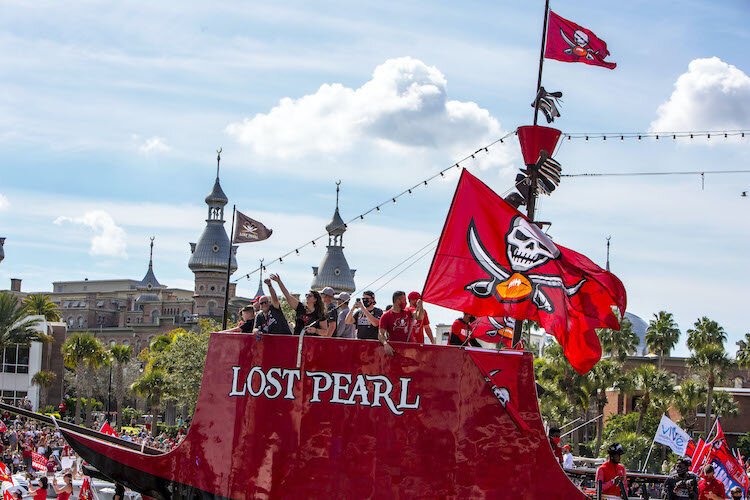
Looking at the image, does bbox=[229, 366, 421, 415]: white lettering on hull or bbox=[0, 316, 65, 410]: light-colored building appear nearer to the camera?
bbox=[229, 366, 421, 415]: white lettering on hull

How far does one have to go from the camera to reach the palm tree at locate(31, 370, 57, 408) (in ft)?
209

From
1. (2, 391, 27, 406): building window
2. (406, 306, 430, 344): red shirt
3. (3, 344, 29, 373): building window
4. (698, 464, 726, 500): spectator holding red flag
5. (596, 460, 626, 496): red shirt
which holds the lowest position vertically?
(2, 391, 27, 406): building window

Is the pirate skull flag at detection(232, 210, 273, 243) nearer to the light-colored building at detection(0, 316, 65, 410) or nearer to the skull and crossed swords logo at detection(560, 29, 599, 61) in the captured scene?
the skull and crossed swords logo at detection(560, 29, 599, 61)

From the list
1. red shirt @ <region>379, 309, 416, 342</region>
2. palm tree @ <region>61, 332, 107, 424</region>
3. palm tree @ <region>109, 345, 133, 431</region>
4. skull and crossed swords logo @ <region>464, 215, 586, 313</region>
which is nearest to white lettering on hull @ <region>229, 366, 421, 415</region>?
red shirt @ <region>379, 309, 416, 342</region>

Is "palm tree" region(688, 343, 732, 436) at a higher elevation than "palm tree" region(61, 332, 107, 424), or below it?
higher

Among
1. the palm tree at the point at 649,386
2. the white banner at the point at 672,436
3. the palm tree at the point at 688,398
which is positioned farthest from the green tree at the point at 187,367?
the white banner at the point at 672,436

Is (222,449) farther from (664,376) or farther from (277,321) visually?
(664,376)

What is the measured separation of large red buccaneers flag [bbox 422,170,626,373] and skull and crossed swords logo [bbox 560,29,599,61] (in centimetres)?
322

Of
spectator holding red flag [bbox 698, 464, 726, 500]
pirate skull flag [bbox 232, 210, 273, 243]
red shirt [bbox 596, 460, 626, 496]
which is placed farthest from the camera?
pirate skull flag [bbox 232, 210, 273, 243]

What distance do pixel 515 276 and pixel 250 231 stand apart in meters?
6.43

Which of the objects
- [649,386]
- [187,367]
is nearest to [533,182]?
[649,386]

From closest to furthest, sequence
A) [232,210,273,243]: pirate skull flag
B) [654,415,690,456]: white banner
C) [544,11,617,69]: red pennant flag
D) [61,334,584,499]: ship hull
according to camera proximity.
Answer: [61,334,584,499]: ship hull → [544,11,617,69]: red pennant flag → [232,210,273,243]: pirate skull flag → [654,415,690,456]: white banner

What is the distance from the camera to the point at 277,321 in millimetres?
12680

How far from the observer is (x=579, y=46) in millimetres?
14570
